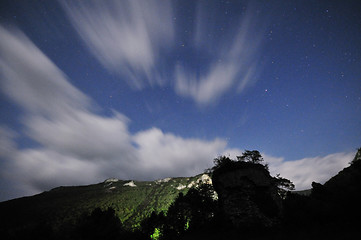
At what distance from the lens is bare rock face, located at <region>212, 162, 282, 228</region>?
16.4 meters

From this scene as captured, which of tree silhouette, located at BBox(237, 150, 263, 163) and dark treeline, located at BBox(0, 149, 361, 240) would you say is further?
tree silhouette, located at BBox(237, 150, 263, 163)

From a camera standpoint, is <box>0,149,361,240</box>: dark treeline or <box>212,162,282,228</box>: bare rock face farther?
<box>212,162,282,228</box>: bare rock face

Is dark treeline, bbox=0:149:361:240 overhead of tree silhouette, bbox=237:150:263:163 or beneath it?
beneath

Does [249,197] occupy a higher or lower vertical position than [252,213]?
higher

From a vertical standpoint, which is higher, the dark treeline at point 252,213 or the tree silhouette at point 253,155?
the tree silhouette at point 253,155

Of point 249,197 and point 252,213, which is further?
point 249,197

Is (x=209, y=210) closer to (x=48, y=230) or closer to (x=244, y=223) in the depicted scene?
(x=244, y=223)

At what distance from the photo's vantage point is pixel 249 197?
17.5 metres

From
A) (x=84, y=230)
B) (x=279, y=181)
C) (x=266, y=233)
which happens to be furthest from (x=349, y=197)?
(x=84, y=230)

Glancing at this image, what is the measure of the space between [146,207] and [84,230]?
159417 mm

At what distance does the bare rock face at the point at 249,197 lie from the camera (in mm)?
16438

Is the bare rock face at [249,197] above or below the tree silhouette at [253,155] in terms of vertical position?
below

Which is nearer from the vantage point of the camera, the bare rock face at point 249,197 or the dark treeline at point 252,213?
the dark treeline at point 252,213

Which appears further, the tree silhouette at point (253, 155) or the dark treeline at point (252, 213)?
the tree silhouette at point (253, 155)
